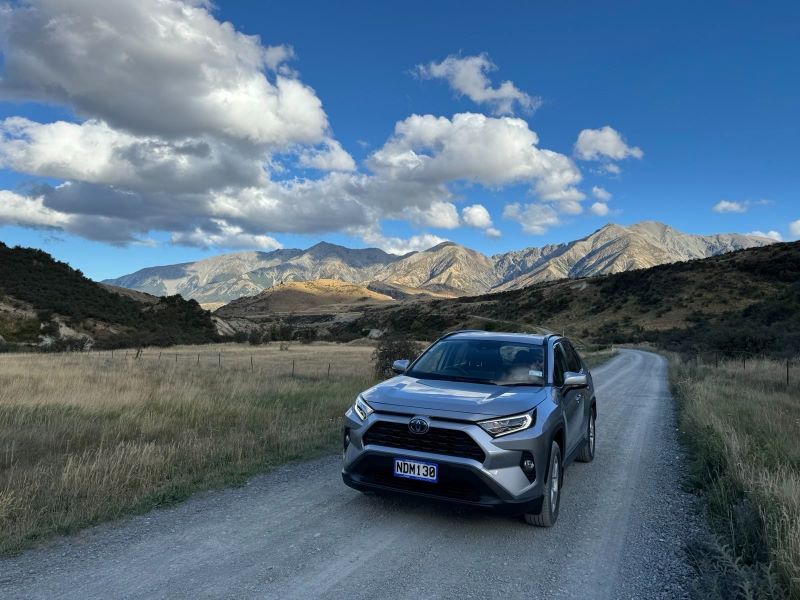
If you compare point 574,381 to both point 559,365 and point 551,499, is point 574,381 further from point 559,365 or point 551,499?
point 551,499

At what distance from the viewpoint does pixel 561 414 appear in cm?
537

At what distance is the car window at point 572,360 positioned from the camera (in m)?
7.16

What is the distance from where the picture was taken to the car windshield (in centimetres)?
573

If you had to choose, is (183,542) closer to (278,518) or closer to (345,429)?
(278,518)

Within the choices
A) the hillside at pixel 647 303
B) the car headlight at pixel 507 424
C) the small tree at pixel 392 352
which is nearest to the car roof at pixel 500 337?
the car headlight at pixel 507 424

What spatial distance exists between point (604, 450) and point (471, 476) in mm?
5049

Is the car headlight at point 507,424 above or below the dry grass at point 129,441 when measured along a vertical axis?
above

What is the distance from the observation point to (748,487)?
5289 mm

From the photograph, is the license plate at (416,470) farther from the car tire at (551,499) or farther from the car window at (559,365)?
the car window at (559,365)

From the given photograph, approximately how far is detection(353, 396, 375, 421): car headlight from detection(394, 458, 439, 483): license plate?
562 mm

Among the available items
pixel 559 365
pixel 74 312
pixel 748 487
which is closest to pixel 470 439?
pixel 559 365

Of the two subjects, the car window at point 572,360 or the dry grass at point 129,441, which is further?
the car window at point 572,360

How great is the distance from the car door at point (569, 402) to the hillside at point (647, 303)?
39400mm

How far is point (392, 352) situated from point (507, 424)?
14021 millimetres
